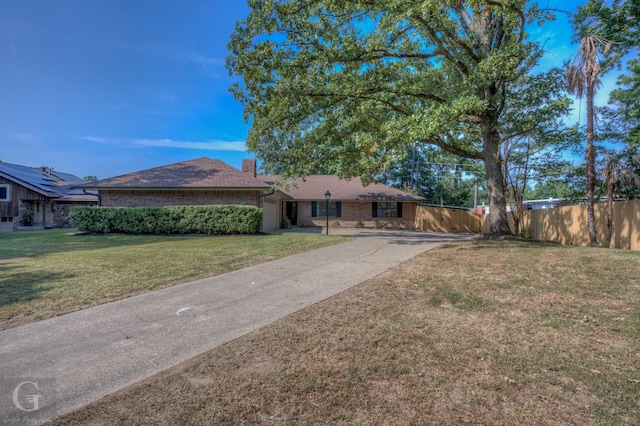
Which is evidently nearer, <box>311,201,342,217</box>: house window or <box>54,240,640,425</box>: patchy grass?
<box>54,240,640,425</box>: patchy grass

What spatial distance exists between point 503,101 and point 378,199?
1359 centimetres

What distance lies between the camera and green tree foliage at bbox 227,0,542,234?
10.0 m

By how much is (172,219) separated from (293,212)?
11.2 m

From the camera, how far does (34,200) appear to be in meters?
24.9

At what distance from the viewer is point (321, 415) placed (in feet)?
7.36

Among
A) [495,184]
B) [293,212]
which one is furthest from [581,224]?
[293,212]

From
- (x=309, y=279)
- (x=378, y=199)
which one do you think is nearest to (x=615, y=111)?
(x=378, y=199)

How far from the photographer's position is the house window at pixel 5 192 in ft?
79.3

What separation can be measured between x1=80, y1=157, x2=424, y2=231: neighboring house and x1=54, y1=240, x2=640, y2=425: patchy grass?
12.3m

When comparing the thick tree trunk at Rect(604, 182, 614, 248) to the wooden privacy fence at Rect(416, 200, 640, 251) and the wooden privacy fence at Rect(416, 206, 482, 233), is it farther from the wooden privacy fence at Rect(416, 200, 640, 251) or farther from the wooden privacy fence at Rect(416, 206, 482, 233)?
the wooden privacy fence at Rect(416, 206, 482, 233)

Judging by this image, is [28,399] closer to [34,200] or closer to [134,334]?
[134,334]

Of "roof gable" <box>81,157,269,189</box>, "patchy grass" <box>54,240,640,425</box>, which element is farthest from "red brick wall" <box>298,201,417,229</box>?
"patchy grass" <box>54,240,640,425</box>

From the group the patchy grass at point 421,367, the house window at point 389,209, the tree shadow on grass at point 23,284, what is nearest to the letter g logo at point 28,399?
the patchy grass at point 421,367

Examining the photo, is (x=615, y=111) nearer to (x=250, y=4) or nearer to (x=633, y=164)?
(x=633, y=164)
